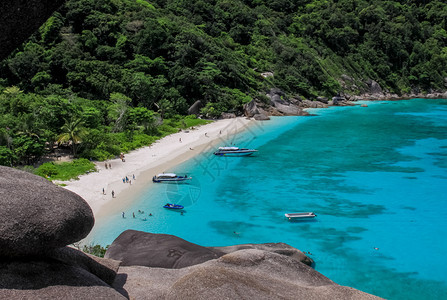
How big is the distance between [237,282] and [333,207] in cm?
2383

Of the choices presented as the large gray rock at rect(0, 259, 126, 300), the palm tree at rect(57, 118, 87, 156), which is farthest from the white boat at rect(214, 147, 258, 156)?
the large gray rock at rect(0, 259, 126, 300)

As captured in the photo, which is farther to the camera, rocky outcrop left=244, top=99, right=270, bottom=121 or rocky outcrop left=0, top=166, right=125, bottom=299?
rocky outcrop left=244, top=99, right=270, bottom=121

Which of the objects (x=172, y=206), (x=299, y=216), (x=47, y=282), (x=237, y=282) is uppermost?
(x=47, y=282)

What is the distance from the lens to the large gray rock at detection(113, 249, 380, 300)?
6.99 metres

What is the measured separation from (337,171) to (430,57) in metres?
118

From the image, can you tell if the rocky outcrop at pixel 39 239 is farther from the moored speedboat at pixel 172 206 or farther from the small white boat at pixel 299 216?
the small white boat at pixel 299 216

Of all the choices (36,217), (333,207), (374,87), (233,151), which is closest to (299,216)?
(333,207)

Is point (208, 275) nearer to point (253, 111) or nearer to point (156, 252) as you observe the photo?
point (156, 252)

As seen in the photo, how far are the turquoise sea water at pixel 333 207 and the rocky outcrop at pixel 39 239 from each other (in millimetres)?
15992

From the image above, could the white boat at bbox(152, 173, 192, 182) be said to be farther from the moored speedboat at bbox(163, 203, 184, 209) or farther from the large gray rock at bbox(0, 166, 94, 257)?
the large gray rock at bbox(0, 166, 94, 257)

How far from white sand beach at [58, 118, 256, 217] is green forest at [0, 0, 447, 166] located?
8.96ft

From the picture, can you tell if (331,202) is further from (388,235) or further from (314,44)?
(314,44)

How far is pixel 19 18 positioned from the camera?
5516mm

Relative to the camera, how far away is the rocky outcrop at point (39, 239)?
6.05 metres
